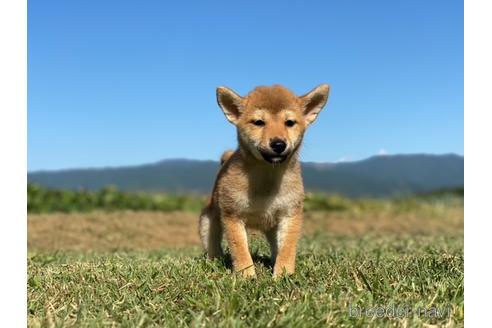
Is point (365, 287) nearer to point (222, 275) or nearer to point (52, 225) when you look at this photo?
point (222, 275)

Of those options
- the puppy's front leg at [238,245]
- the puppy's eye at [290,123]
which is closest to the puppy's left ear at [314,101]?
the puppy's eye at [290,123]

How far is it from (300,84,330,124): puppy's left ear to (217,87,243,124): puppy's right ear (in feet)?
1.85

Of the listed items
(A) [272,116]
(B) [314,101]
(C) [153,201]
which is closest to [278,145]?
(A) [272,116]

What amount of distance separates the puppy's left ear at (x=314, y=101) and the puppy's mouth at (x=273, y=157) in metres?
0.53

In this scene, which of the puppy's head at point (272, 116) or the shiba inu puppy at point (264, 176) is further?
the shiba inu puppy at point (264, 176)

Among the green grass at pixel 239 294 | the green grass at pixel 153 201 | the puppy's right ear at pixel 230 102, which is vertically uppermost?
the puppy's right ear at pixel 230 102

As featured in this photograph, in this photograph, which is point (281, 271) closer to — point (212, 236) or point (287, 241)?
point (287, 241)

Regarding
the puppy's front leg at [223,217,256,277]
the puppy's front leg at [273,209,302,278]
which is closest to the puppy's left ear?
the puppy's front leg at [273,209,302,278]

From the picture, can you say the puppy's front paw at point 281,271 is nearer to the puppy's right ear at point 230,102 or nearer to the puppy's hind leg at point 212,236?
the puppy's hind leg at point 212,236

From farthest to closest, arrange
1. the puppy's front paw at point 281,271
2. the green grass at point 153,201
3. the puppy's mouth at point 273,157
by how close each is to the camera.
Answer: the green grass at point 153,201 → the puppy's mouth at point 273,157 → the puppy's front paw at point 281,271

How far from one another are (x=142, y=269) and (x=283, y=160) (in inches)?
60.7

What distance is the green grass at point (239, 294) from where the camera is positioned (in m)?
3.29
